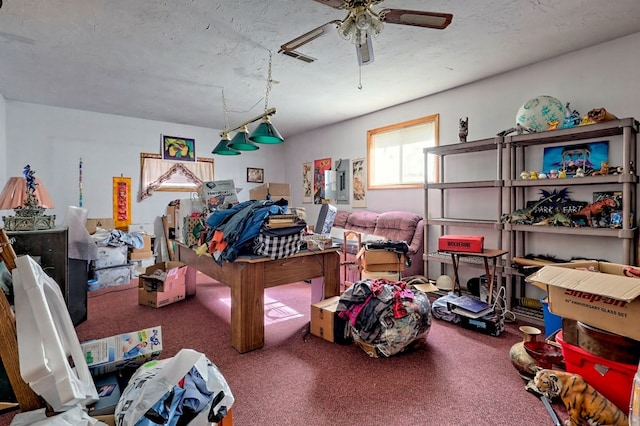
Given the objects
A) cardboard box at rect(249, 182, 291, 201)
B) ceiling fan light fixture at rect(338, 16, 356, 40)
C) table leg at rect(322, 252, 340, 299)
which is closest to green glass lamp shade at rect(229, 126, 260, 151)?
cardboard box at rect(249, 182, 291, 201)

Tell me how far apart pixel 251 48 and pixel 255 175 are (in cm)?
406

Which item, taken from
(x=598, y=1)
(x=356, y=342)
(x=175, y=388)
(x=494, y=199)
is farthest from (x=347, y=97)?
(x=175, y=388)

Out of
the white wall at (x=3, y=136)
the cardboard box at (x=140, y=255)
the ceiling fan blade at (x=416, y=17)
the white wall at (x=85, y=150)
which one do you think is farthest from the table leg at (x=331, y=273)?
the white wall at (x=3, y=136)

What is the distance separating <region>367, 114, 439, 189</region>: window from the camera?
14.5 feet

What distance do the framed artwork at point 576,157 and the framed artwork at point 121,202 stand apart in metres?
6.01

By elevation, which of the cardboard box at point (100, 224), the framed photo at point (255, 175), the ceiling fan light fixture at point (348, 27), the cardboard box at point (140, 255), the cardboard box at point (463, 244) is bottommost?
the cardboard box at point (140, 255)

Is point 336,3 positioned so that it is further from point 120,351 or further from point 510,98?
point 510,98

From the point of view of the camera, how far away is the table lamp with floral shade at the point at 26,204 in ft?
7.98

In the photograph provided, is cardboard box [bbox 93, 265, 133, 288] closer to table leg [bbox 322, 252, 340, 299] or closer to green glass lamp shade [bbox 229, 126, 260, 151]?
green glass lamp shade [bbox 229, 126, 260, 151]

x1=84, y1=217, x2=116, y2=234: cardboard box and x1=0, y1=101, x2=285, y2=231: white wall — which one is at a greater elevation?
x1=0, y1=101, x2=285, y2=231: white wall

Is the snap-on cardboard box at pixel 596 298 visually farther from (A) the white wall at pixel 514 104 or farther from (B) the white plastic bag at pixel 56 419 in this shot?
(B) the white plastic bag at pixel 56 419

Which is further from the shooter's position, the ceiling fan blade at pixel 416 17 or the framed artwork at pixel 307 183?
the framed artwork at pixel 307 183

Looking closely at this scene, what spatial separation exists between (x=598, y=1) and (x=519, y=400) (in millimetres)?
2784

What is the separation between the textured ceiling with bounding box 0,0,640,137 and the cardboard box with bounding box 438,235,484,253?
1.82 meters
